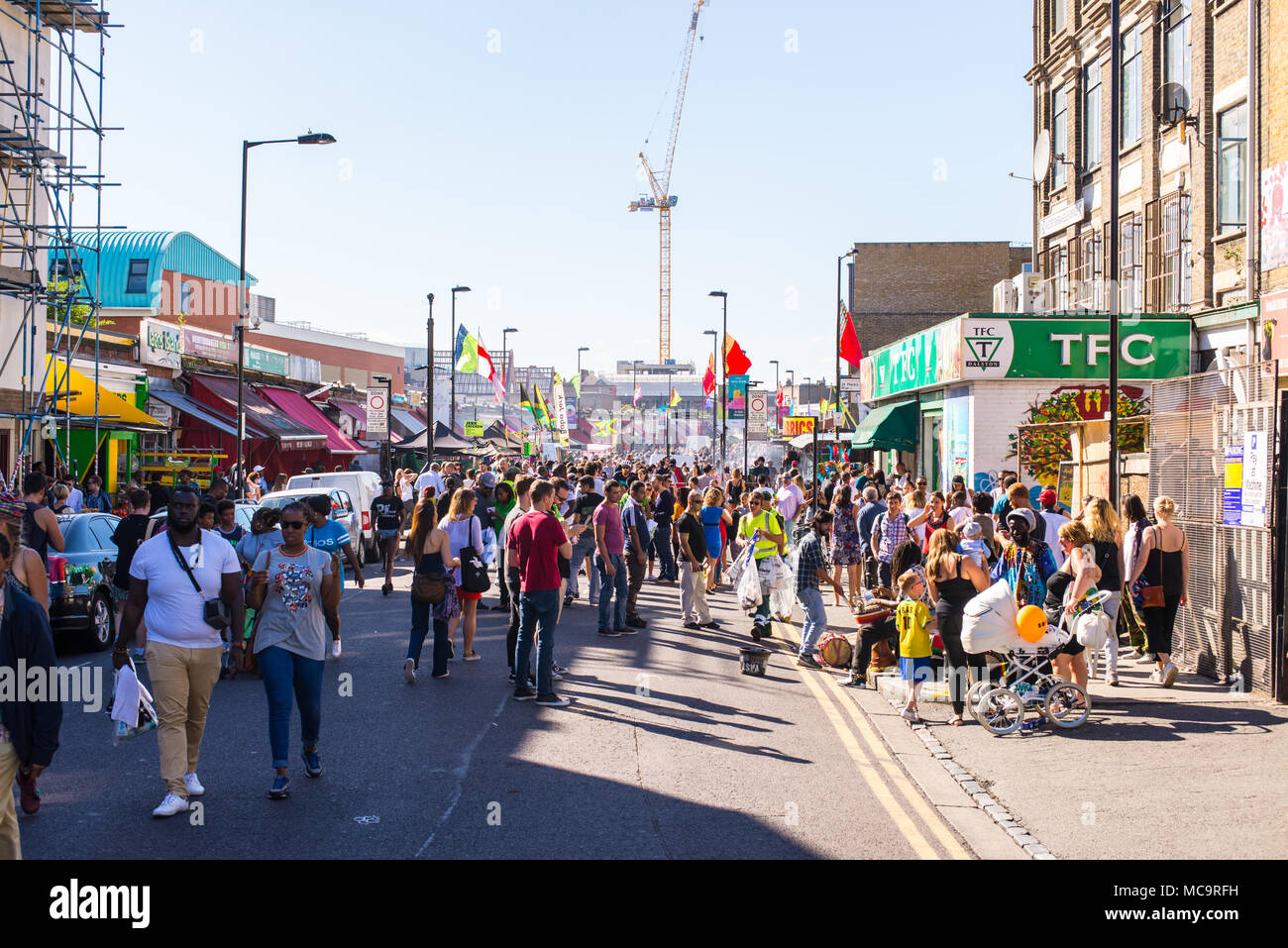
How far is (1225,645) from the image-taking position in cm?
1149

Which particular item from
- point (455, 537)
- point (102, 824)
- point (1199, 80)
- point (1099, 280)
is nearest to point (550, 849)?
point (102, 824)

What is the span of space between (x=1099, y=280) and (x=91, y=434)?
2290 centimetres

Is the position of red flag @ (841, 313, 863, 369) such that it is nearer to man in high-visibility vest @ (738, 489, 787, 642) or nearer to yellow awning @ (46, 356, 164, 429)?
yellow awning @ (46, 356, 164, 429)

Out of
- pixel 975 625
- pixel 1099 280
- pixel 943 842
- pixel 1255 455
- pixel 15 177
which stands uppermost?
pixel 15 177

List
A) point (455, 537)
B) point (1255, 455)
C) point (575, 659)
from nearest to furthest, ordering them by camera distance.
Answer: point (1255, 455), point (455, 537), point (575, 659)

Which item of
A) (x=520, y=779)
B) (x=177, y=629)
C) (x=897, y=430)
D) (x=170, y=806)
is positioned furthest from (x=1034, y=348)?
(x=170, y=806)

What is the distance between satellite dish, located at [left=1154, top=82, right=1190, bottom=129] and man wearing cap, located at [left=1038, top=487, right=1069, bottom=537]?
1095 cm

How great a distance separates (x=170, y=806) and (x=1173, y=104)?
2097cm

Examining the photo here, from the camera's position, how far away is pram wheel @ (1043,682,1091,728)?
9.58 metres

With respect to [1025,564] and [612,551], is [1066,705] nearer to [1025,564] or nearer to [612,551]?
[1025,564]

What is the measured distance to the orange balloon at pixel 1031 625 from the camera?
9430 millimetres

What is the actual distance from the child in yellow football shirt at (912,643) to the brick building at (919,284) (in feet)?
160

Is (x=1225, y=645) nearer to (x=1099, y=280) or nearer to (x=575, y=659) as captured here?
(x=575, y=659)

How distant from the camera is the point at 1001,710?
954cm
